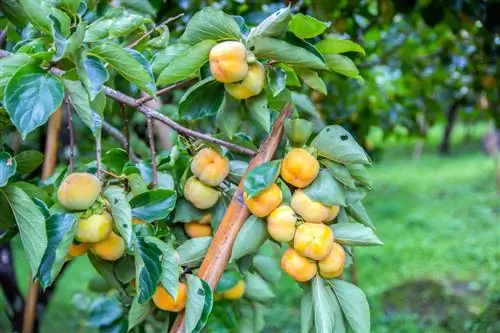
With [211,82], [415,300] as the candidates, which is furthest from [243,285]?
[415,300]

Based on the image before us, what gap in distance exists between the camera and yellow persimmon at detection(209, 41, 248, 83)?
71cm

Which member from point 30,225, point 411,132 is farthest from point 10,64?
point 411,132

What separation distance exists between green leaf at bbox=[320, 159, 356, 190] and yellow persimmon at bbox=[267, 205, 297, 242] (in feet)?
0.23

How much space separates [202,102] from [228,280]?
449mm

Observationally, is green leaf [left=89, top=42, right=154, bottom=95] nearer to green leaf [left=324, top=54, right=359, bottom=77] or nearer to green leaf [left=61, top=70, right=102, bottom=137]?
green leaf [left=61, top=70, right=102, bottom=137]

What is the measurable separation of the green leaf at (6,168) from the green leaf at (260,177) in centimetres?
26

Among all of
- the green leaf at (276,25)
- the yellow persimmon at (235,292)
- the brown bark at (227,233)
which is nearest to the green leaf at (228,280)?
the yellow persimmon at (235,292)

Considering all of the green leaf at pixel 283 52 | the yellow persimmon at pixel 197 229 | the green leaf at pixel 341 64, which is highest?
the green leaf at pixel 283 52

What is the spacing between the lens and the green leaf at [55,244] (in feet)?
2.32

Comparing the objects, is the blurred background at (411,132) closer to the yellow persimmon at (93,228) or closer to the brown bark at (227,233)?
the brown bark at (227,233)

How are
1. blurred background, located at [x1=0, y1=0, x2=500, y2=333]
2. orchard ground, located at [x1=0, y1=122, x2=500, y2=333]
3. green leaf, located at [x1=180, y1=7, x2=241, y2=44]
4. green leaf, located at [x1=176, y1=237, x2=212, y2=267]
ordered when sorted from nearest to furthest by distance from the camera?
green leaf, located at [x1=180, y1=7, x2=241, y2=44], green leaf, located at [x1=176, y1=237, x2=212, y2=267], blurred background, located at [x1=0, y1=0, x2=500, y2=333], orchard ground, located at [x1=0, y1=122, x2=500, y2=333]

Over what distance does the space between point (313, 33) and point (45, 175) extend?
0.86m

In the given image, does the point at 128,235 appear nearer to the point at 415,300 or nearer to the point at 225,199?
the point at 225,199

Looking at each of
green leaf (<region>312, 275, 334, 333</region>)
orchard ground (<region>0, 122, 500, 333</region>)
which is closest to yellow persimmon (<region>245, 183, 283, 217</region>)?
green leaf (<region>312, 275, 334, 333</region>)
